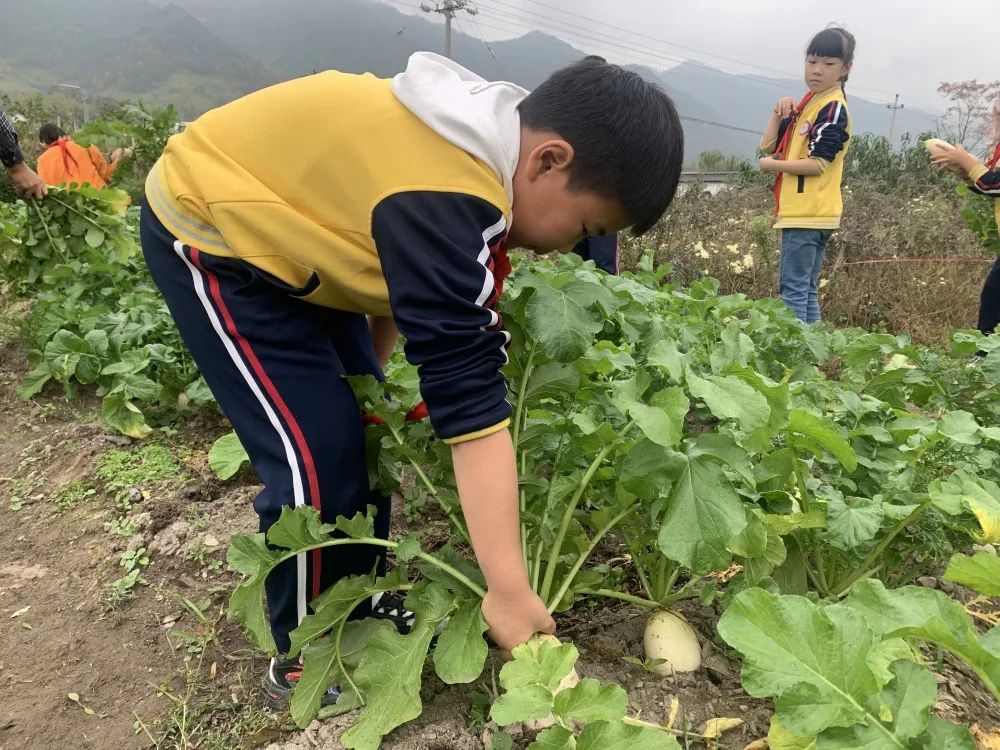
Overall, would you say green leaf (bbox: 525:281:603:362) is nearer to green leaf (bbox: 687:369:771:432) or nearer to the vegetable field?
the vegetable field

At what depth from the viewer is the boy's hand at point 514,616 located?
4.23ft

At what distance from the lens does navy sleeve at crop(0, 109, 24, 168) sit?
3.59 metres

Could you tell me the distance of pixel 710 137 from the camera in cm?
12756

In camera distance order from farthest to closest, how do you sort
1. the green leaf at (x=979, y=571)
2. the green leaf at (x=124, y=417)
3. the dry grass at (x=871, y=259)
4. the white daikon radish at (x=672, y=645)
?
the dry grass at (x=871, y=259) → the green leaf at (x=124, y=417) → the white daikon radish at (x=672, y=645) → the green leaf at (x=979, y=571)

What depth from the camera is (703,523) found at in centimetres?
119

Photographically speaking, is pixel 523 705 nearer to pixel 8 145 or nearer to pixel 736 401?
pixel 736 401

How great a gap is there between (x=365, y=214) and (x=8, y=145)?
343 cm

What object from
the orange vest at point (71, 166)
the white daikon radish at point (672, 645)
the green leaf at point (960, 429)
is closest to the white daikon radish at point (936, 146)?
the green leaf at point (960, 429)

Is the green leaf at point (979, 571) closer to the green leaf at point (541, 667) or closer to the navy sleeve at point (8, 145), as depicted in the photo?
the green leaf at point (541, 667)

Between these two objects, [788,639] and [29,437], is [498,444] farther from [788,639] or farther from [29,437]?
[29,437]

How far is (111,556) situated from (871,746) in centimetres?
221

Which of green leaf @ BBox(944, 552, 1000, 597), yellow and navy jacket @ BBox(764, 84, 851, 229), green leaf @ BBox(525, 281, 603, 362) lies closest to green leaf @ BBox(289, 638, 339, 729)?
green leaf @ BBox(525, 281, 603, 362)

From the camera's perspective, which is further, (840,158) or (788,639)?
(840,158)

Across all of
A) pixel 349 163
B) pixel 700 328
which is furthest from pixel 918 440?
pixel 349 163
